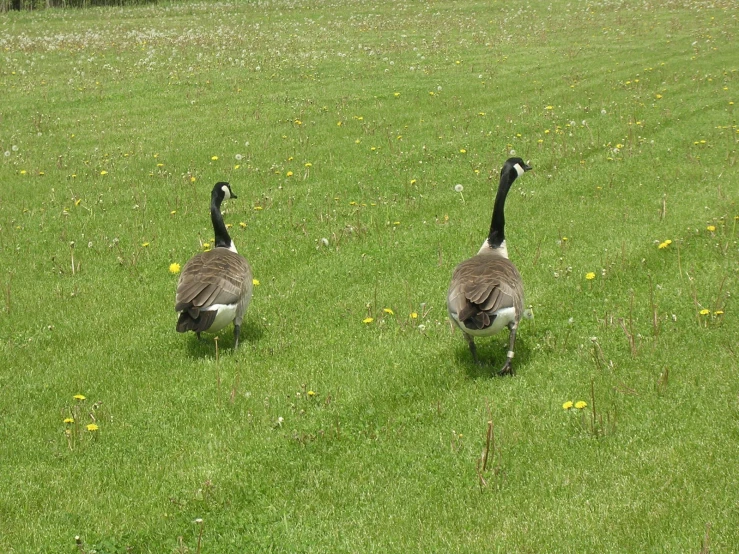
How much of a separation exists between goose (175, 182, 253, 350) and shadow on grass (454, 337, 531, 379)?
2636 mm

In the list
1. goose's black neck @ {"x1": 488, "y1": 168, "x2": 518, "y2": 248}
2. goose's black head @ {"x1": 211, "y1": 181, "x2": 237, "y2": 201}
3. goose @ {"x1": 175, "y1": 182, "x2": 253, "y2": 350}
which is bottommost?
goose @ {"x1": 175, "y1": 182, "x2": 253, "y2": 350}

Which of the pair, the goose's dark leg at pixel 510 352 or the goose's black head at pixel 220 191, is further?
the goose's black head at pixel 220 191

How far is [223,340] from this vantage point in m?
9.98

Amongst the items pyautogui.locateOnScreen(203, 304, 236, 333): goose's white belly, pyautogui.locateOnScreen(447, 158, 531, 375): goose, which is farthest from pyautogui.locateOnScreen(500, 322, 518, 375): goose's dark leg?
pyautogui.locateOnScreen(203, 304, 236, 333): goose's white belly

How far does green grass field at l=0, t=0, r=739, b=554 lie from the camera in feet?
21.1

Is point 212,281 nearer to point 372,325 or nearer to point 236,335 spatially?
point 236,335

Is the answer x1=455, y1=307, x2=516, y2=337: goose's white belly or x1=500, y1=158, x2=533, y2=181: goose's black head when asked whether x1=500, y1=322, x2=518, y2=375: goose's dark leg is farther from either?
x1=500, y1=158, x2=533, y2=181: goose's black head

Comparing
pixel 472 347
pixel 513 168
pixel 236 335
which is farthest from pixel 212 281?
pixel 513 168

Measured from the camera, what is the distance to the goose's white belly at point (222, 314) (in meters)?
8.68

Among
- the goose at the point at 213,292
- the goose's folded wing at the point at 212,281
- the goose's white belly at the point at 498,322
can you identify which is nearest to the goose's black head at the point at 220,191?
the goose at the point at 213,292

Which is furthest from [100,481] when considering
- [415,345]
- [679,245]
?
[679,245]

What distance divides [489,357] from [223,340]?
3417mm

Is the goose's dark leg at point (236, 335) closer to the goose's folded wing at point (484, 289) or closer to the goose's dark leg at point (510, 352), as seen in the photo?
the goose's folded wing at point (484, 289)

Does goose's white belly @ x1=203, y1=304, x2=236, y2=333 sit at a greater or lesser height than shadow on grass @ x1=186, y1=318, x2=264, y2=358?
greater
